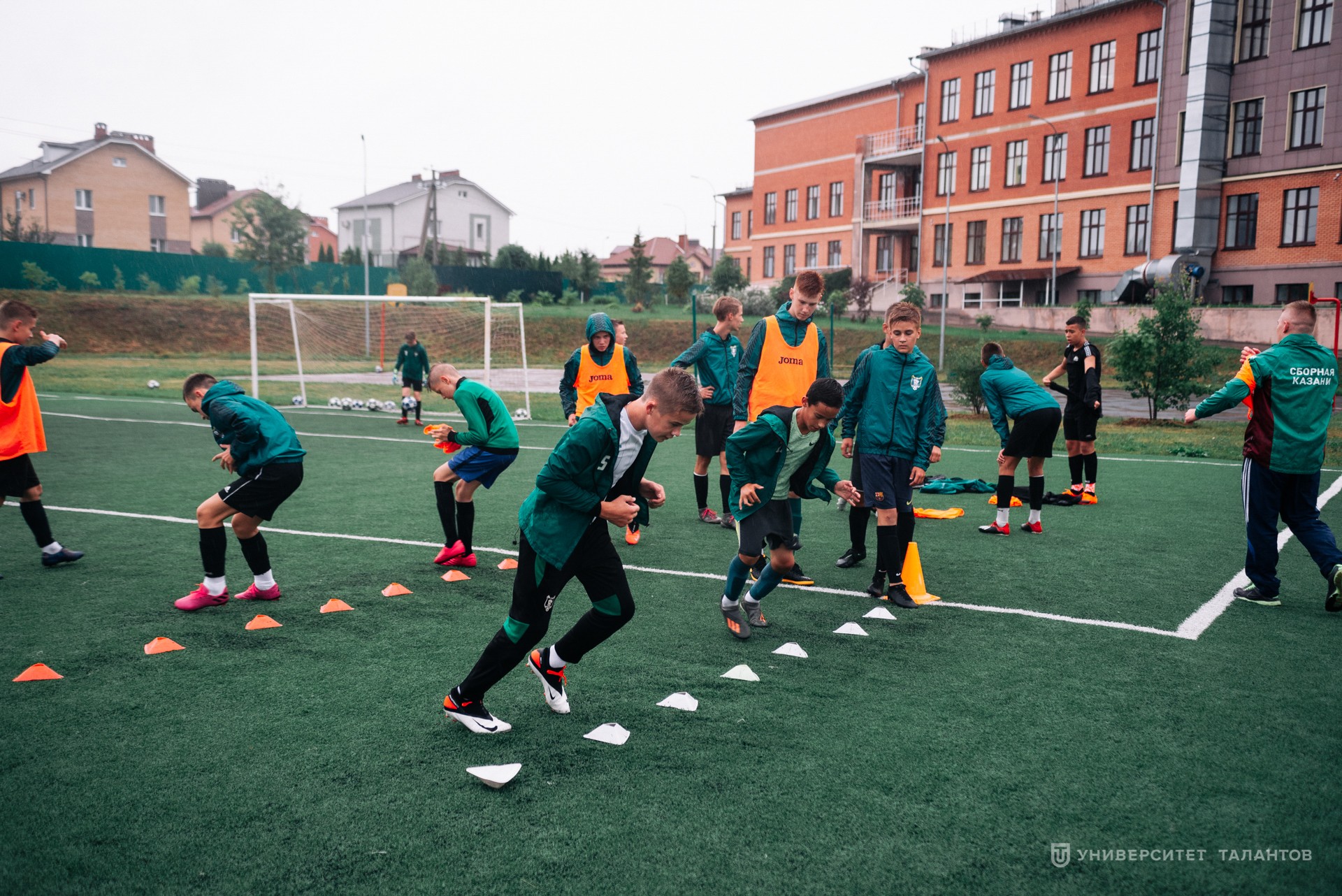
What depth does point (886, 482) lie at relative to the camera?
637cm

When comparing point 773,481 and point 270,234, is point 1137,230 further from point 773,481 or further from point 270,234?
point 270,234

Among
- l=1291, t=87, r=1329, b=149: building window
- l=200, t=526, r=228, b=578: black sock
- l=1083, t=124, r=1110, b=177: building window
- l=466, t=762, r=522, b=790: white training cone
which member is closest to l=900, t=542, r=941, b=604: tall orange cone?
l=466, t=762, r=522, b=790: white training cone

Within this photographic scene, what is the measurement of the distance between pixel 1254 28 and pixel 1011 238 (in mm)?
12829

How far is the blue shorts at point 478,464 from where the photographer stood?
705cm

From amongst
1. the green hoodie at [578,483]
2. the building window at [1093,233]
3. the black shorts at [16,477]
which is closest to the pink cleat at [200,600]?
the black shorts at [16,477]

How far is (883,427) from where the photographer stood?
6.38 meters

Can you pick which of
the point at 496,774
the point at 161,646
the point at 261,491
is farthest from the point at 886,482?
the point at 161,646

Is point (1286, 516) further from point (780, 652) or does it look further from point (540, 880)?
point (540, 880)

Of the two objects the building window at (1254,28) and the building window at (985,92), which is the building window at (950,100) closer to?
the building window at (985,92)

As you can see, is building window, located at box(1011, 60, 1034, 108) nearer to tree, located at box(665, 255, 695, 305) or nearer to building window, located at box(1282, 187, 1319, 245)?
building window, located at box(1282, 187, 1319, 245)

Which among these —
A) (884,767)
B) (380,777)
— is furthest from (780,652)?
(380,777)

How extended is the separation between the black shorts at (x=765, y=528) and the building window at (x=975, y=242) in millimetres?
45242

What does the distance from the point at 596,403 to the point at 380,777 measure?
1784 millimetres

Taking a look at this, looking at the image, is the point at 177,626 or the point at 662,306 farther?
the point at 662,306
